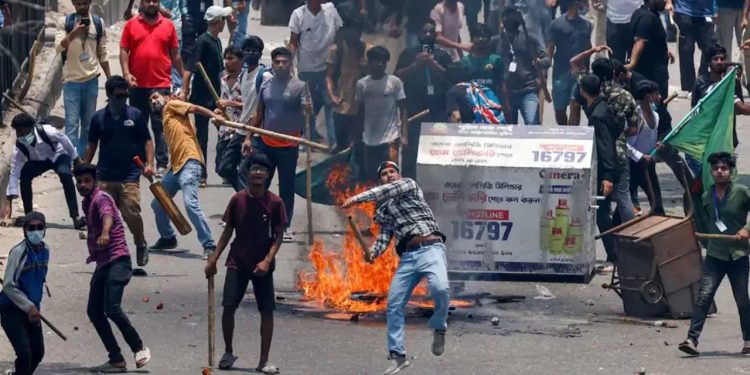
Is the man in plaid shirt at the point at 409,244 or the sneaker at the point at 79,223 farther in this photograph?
the sneaker at the point at 79,223

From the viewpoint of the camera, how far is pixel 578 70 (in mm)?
18172

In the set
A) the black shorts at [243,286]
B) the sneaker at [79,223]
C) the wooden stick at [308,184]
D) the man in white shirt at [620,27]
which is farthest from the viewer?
the man in white shirt at [620,27]

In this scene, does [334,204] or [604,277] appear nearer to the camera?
[604,277]

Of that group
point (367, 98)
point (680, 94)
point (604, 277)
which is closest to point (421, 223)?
point (604, 277)

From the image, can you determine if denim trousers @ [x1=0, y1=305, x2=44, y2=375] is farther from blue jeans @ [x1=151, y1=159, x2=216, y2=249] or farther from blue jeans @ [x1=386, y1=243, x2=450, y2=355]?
blue jeans @ [x1=151, y1=159, x2=216, y2=249]

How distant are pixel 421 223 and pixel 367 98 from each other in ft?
14.9

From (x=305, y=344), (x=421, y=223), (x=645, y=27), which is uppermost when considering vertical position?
(x=645, y=27)

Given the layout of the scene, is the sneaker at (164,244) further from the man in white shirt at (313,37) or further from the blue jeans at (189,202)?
the man in white shirt at (313,37)

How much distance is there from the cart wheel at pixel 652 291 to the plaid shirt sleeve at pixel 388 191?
234 cm

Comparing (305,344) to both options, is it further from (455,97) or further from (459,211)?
(455,97)

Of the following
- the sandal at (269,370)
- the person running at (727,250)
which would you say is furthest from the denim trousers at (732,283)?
the sandal at (269,370)

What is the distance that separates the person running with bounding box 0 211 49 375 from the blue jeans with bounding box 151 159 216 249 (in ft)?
12.3

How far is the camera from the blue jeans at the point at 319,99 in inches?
679

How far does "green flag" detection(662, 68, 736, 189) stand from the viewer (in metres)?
13.9
